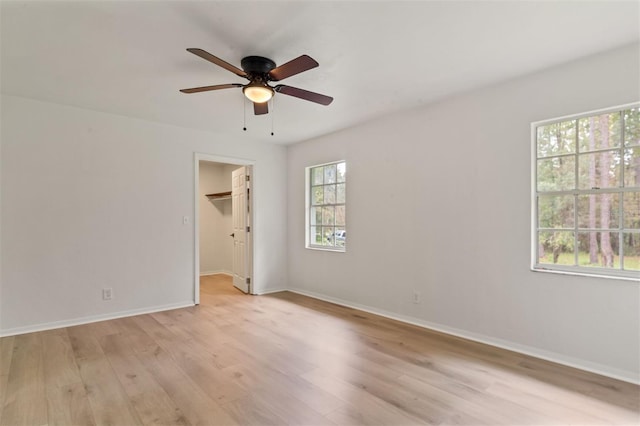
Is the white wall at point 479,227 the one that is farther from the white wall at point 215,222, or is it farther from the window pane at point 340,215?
the white wall at point 215,222

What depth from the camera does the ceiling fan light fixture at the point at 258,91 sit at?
2580mm

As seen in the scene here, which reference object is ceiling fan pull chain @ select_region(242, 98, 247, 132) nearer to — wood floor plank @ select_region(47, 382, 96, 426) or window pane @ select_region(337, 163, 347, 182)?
window pane @ select_region(337, 163, 347, 182)

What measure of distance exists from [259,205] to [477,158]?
3.40 meters

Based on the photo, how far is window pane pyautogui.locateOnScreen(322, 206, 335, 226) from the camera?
198 inches

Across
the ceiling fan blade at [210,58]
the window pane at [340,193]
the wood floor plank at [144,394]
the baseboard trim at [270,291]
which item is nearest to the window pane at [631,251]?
the window pane at [340,193]

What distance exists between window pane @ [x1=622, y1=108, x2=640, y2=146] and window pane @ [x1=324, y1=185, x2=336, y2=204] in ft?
10.8

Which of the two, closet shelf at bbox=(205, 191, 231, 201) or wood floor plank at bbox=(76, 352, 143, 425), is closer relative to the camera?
wood floor plank at bbox=(76, 352, 143, 425)

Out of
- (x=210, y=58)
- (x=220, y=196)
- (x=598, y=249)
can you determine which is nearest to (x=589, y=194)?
(x=598, y=249)

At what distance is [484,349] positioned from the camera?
2.99 metres

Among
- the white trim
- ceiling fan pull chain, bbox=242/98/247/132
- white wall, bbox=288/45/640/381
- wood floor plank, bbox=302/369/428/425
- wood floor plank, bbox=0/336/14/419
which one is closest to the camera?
wood floor plank, bbox=302/369/428/425

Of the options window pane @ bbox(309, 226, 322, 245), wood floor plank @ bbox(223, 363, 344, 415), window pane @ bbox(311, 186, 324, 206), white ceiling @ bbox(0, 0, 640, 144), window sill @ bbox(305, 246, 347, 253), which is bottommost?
wood floor plank @ bbox(223, 363, 344, 415)

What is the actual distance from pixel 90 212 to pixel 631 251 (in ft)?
17.6

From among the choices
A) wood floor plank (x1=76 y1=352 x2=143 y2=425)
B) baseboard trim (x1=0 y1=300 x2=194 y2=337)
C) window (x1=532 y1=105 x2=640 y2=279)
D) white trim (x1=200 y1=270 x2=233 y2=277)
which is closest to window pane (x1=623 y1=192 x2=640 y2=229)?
window (x1=532 y1=105 x2=640 y2=279)

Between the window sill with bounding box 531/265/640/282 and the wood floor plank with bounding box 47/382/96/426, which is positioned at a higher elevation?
the window sill with bounding box 531/265/640/282
